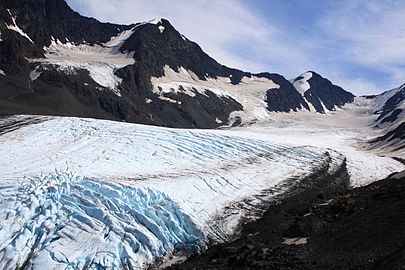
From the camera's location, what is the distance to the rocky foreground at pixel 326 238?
15.1 m

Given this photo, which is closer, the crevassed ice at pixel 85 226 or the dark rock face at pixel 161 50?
the crevassed ice at pixel 85 226

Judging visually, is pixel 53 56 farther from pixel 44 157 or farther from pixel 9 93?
pixel 44 157

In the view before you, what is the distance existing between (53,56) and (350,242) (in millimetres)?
136924

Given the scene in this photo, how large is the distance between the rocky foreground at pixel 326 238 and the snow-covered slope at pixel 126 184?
6.49 ft

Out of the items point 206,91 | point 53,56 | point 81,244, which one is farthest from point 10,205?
point 206,91

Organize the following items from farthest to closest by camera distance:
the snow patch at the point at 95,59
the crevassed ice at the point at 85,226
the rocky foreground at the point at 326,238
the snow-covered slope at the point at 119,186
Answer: the snow patch at the point at 95,59 → the snow-covered slope at the point at 119,186 → the crevassed ice at the point at 85,226 → the rocky foreground at the point at 326,238

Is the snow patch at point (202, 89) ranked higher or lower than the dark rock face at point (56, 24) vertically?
lower

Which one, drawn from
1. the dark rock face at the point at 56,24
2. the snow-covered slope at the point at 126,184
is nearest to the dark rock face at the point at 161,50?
the dark rock face at the point at 56,24

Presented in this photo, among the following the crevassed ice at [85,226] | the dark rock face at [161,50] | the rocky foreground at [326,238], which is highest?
the dark rock face at [161,50]

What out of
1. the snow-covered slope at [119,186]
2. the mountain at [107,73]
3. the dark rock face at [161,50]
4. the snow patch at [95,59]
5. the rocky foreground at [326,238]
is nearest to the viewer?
the rocky foreground at [326,238]

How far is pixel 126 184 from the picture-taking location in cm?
2255

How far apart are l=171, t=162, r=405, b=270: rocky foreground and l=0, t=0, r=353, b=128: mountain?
200 ft

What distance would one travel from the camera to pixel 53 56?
14038 cm

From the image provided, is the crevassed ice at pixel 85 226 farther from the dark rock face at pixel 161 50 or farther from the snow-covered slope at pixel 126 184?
the dark rock face at pixel 161 50
